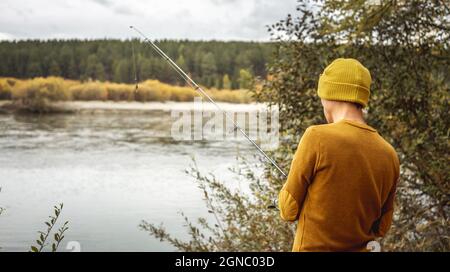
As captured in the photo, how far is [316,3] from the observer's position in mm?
5523

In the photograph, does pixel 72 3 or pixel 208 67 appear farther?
pixel 72 3

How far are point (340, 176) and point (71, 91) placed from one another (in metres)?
29.8

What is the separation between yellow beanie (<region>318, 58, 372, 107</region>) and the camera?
2029 millimetres

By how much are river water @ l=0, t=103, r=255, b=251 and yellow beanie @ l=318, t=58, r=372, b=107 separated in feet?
19.1

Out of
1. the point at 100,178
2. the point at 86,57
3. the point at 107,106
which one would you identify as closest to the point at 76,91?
the point at 107,106

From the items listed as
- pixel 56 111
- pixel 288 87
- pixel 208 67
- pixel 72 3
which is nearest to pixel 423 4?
pixel 288 87

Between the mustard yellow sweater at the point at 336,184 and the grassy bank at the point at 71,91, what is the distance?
79.2 ft

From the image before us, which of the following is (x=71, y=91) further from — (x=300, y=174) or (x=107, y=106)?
(x=300, y=174)

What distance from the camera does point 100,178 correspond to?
19031mm

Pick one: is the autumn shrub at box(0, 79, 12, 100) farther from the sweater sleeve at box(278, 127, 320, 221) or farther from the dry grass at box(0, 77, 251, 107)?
the sweater sleeve at box(278, 127, 320, 221)

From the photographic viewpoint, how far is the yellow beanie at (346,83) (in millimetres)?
2029

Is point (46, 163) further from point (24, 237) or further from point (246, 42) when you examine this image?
point (24, 237)

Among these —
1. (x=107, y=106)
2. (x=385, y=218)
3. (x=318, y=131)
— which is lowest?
(x=107, y=106)
